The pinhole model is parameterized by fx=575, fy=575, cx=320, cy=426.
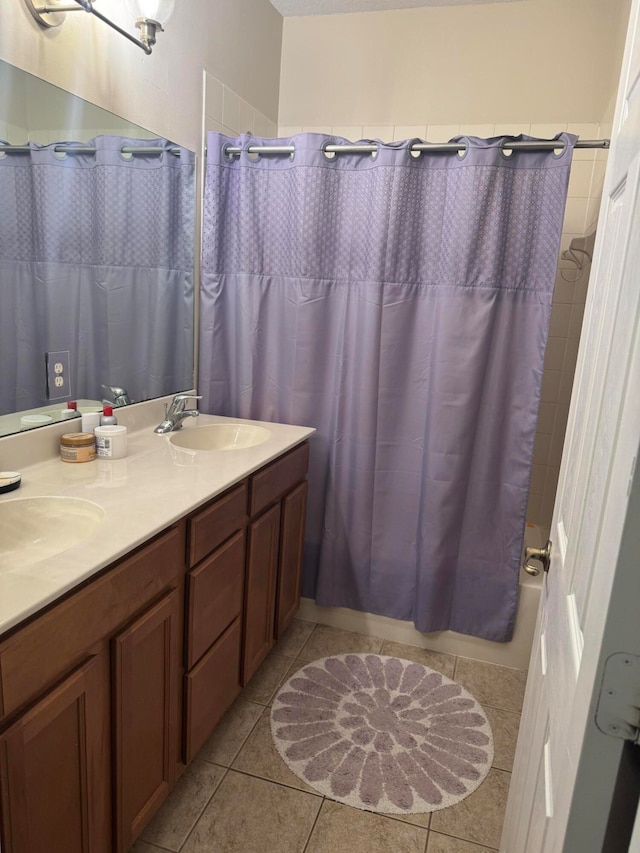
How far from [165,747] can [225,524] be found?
0.56 m

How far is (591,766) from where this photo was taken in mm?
535

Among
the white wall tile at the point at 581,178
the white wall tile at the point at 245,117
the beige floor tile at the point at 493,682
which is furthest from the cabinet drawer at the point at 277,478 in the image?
the white wall tile at the point at 581,178

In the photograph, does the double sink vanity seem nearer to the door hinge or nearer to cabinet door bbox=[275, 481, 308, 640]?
cabinet door bbox=[275, 481, 308, 640]

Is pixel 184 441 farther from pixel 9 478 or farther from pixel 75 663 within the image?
pixel 75 663

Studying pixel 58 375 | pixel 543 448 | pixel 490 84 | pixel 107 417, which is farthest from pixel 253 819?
pixel 490 84

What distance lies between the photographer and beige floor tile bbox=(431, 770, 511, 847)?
1540 millimetres

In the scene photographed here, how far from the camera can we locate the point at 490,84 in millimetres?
2533

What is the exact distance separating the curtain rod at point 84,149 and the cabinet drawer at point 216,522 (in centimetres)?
99

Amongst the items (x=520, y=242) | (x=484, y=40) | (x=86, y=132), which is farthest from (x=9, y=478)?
(x=484, y=40)

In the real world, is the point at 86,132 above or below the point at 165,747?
above

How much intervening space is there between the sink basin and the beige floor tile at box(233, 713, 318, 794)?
36.5 inches

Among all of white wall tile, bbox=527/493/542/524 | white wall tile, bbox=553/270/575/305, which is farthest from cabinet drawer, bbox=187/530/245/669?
white wall tile, bbox=553/270/575/305

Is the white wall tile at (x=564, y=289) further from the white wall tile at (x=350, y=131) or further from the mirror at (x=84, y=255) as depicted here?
the mirror at (x=84, y=255)

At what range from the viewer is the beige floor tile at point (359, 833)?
1.48 metres
